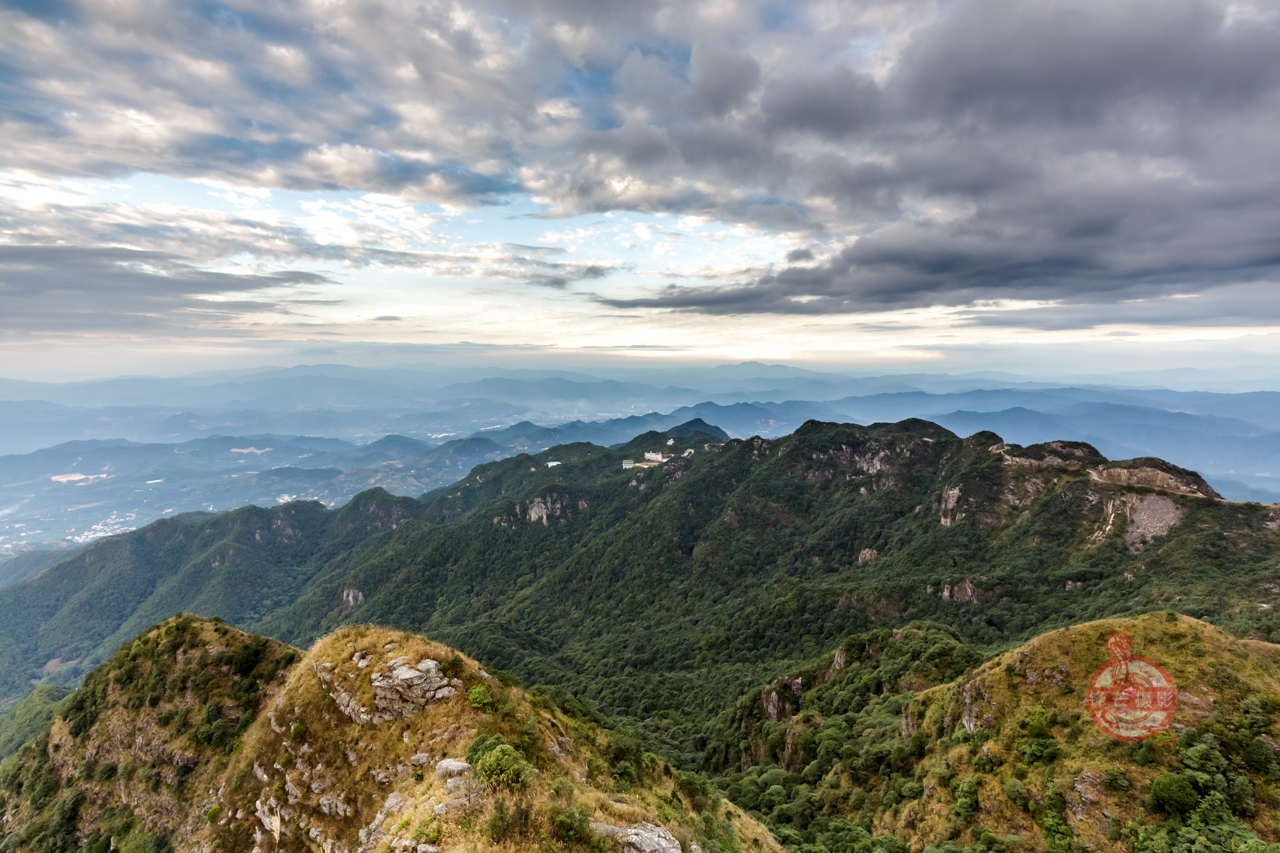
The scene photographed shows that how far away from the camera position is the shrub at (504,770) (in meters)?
22.0

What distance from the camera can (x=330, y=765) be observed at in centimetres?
3069

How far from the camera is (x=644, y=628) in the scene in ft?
590

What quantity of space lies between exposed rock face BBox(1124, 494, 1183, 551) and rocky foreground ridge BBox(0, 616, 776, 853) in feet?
428

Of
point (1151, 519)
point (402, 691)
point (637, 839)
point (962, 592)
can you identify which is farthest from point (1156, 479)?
point (402, 691)

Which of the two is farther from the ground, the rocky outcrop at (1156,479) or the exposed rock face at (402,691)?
the exposed rock face at (402,691)

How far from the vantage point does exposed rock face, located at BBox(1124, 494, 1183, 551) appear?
11431 cm

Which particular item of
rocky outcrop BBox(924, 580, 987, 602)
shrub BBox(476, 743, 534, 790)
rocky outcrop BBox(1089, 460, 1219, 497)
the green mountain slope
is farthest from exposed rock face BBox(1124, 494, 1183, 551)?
shrub BBox(476, 743, 534, 790)

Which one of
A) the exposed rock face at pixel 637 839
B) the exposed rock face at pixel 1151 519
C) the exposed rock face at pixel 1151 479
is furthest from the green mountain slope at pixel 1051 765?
the exposed rock face at pixel 1151 479

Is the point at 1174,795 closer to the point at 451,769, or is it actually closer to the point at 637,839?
the point at 637,839

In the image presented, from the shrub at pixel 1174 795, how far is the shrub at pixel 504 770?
43.6 meters

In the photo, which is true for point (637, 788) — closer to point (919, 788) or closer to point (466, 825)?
point (466, 825)

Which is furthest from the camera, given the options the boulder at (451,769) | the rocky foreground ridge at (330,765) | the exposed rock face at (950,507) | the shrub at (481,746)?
the exposed rock face at (950,507)

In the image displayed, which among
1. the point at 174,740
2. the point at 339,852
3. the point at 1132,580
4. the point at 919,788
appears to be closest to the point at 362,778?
the point at 339,852

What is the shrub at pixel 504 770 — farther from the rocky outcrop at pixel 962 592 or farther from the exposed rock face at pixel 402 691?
the rocky outcrop at pixel 962 592
